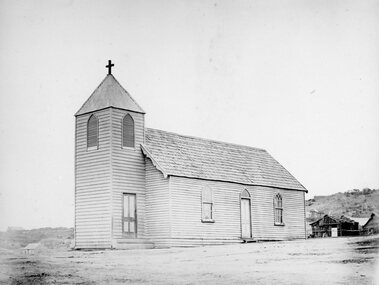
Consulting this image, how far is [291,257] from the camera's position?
74.0 ft

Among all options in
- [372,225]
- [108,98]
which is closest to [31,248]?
[108,98]

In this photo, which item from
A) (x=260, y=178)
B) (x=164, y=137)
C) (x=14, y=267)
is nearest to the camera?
(x=14, y=267)

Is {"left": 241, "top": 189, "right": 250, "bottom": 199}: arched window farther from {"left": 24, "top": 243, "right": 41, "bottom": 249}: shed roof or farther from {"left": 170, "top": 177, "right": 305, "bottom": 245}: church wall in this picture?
{"left": 24, "top": 243, "right": 41, "bottom": 249}: shed roof

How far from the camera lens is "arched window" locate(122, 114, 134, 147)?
31.0 m

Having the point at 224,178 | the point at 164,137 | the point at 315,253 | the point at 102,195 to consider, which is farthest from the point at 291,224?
the point at 315,253

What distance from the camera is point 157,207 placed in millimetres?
31156

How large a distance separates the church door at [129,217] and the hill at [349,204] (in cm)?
3073

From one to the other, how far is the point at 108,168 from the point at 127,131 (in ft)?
7.02

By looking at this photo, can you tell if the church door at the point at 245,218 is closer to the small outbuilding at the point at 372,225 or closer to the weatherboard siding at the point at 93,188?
the weatherboard siding at the point at 93,188

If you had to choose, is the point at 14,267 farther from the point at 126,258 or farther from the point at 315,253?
the point at 315,253

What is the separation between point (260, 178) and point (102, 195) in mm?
10852

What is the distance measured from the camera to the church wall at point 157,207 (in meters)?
30.8

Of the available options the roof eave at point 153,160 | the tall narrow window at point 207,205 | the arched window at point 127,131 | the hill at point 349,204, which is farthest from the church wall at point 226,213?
the hill at point 349,204

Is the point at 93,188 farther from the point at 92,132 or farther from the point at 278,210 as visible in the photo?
the point at 278,210
